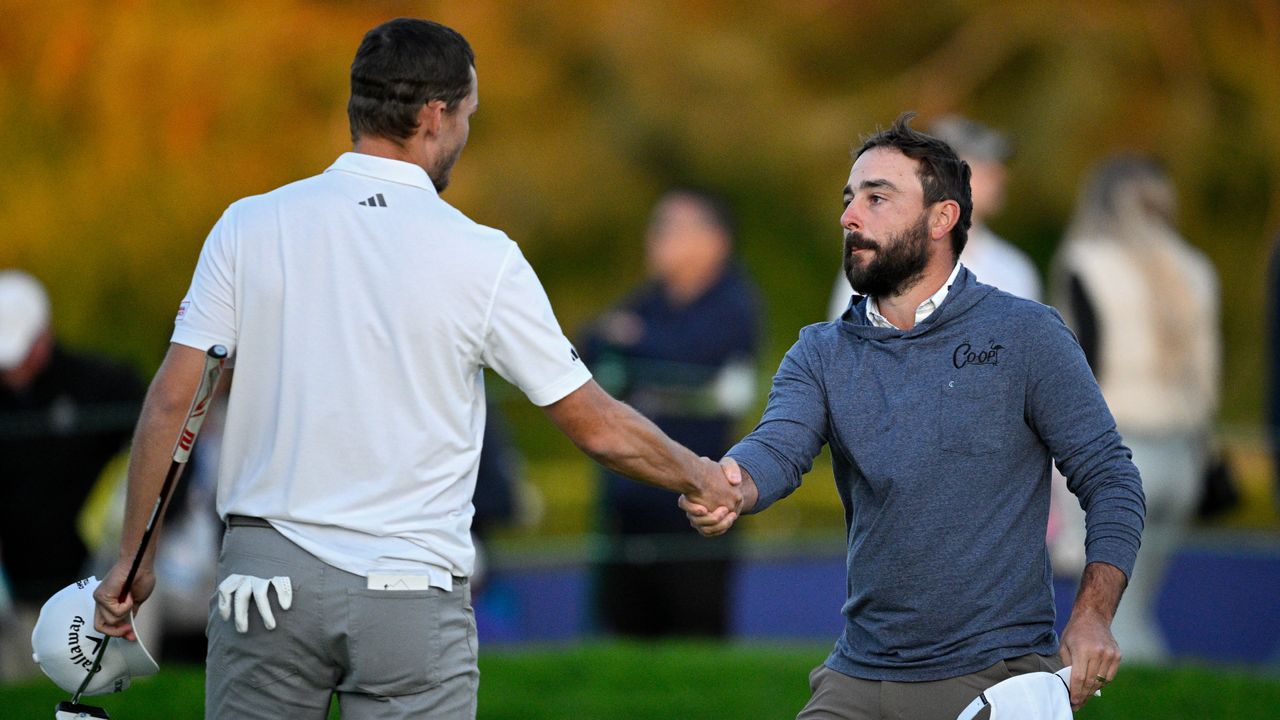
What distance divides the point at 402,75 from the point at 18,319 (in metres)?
5.31

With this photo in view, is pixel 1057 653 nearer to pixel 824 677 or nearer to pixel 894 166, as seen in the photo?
pixel 824 677

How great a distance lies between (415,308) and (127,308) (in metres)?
9.79

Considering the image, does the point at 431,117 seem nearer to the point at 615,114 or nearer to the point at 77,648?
the point at 77,648

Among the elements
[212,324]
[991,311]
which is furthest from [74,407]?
[991,311]

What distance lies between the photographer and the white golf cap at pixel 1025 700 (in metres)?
3.82

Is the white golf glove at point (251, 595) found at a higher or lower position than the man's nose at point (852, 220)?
lower

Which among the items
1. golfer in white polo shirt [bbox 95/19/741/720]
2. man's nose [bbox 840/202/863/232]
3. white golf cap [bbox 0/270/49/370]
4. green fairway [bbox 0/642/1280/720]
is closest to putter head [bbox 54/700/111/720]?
golfer in white polo shirt [bbox 95/19/741/720]

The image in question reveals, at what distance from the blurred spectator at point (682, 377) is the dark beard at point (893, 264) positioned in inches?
172

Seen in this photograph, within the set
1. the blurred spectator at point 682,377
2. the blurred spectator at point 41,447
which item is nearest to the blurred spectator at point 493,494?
the blurred spectator at point 682,377

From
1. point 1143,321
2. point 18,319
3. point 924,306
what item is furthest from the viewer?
point 18,319

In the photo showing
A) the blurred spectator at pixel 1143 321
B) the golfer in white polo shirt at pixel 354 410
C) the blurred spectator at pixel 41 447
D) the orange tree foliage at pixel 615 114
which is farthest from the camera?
the orange tree foliage at pixel 615 114

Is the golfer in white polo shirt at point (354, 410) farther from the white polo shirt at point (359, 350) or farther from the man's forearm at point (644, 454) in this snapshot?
the man's forearm at point (644, 454)

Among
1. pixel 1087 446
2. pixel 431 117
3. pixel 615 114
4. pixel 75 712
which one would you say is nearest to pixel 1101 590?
pixel 1087 446

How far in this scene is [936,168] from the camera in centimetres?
455
